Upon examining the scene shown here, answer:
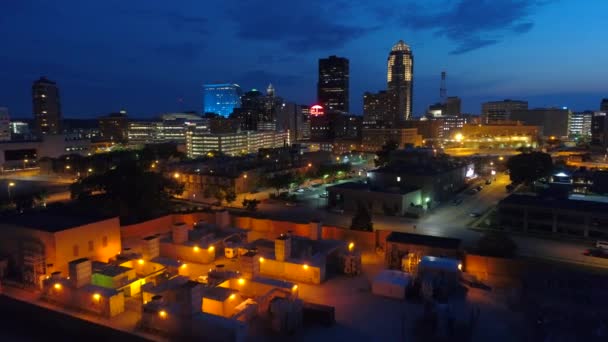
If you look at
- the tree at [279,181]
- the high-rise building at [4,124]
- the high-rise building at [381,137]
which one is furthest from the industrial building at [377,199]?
the high-rise building at [4,124]

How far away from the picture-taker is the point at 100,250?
17.2 m

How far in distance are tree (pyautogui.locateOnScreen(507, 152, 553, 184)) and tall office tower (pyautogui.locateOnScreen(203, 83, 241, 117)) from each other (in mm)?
131585

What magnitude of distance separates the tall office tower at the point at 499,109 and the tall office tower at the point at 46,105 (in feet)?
426

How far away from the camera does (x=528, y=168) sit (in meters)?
32.5

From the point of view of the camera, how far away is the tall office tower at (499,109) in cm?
14338

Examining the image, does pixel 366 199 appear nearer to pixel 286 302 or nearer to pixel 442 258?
pixel 442 258

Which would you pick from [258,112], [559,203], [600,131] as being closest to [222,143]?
[559,203]

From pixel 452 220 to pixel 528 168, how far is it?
12.2m

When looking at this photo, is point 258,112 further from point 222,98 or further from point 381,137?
point 381,137

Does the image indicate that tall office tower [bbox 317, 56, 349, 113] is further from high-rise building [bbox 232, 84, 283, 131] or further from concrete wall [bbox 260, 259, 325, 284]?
concrete wall [bbox 260, 259, 325, 284]

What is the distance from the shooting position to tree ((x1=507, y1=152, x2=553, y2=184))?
3262cm

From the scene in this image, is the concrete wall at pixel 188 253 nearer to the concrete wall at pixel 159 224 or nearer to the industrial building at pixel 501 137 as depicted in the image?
the concrete wall at pixel 159 224

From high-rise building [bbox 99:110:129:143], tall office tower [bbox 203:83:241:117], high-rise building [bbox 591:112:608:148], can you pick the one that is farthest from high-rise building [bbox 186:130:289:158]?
tall office tower [bbox 203:83:241:117]

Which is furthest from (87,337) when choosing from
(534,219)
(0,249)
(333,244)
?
(534,219)
